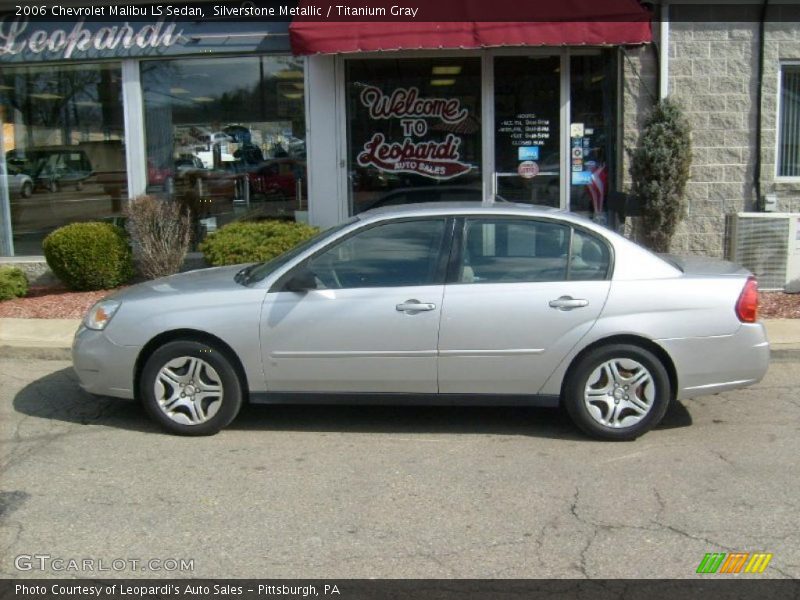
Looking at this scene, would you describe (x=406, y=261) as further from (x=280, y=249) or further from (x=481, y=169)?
(x=481, y=169)

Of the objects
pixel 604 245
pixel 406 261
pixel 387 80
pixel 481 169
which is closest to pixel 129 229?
pixel 387 80

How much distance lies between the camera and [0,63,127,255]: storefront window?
1118 centimetres

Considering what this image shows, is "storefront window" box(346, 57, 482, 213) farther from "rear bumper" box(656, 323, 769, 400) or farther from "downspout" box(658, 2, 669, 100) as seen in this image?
"rear bumper" box(656, 323, 769, 400)

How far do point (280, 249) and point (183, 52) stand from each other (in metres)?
3.14

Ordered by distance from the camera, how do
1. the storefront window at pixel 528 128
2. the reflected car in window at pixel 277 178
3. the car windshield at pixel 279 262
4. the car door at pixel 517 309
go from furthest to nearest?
1. the reflected car in window at pixel 277 178
2. the storefront window at pixel 528 128
3. the car windshield at pixel 279 262
4. the car door at pixel 517 309

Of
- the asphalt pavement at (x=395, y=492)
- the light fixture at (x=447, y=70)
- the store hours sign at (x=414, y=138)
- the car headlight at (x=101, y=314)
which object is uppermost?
the light fixture at (x=447, y=70)

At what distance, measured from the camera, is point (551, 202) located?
1087 centimetres

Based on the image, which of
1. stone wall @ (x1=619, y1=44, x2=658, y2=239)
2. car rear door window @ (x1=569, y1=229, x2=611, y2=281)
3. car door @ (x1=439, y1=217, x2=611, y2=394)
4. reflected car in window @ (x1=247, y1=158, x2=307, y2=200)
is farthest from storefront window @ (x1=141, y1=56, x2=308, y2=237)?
car rear door window @ (x1=569, y1=229, x2=611, y2=281)

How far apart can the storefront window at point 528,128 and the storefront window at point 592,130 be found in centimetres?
22

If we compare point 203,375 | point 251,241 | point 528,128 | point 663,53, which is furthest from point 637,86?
point 203,375

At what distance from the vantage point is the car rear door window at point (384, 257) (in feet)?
18.4

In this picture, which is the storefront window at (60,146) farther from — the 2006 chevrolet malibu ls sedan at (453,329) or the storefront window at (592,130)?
the 2006 chevrolet malibu ls sedan at (453,329)

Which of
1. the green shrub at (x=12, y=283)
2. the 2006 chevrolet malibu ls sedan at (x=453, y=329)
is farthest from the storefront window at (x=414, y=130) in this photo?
the 2006 chevrolet malibu ls sedan at (x=453, y=329)

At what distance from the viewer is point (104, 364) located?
569cm
